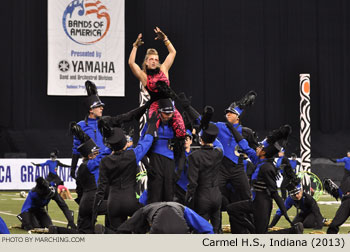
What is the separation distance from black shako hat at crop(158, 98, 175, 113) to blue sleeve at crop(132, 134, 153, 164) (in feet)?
1.02

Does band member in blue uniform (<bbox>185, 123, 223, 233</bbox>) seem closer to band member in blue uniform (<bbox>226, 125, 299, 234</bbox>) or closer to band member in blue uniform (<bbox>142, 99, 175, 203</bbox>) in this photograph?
band member in blue uniform (<bbox>142, 99, 175, 203</bbox>)

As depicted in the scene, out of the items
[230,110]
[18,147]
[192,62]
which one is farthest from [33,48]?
[230,110]

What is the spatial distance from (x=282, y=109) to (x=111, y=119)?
17.7 metres

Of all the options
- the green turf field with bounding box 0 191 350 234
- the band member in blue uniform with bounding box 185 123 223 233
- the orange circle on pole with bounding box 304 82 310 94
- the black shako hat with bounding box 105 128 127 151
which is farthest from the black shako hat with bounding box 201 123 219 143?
the orange circle on pole with bounding box 304 82 310 94

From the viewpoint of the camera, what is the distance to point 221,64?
79.4 ft

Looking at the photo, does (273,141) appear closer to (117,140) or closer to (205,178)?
(205,178)

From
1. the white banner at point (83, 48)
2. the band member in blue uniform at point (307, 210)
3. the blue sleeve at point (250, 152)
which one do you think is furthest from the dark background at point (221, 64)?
the blue sleeve at point (250, 152)

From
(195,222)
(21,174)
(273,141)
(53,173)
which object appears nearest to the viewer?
(195,222)

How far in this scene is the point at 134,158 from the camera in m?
7.28

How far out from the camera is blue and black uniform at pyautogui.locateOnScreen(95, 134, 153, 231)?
23.7ft

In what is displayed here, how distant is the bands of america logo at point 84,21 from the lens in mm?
21859

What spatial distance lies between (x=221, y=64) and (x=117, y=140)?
17162mm

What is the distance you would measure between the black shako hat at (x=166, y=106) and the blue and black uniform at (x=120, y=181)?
361 millimetres

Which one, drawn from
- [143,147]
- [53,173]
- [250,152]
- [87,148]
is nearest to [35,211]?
[87,148]
